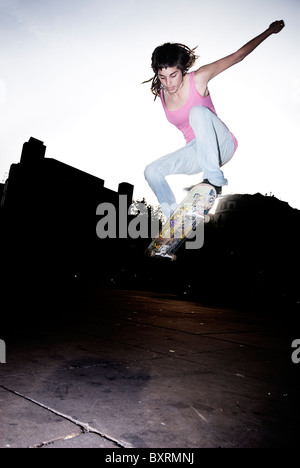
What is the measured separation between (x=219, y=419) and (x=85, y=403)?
2.75ft

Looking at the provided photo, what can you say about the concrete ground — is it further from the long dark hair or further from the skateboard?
the long dark hair

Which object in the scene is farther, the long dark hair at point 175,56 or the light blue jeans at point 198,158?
the long dark hair at point 175,56

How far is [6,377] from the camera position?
2250 millimetres

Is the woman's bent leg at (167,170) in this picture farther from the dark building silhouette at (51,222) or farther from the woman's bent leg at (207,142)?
the dark building silhouette at (51,222)

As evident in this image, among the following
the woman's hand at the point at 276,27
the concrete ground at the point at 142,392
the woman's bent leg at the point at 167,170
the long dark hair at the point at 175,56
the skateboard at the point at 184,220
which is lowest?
the concrete ground at the point at 142,392

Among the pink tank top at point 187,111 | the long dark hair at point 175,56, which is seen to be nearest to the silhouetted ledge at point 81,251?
the pink tank top at point 187,111

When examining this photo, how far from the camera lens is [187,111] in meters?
3.21

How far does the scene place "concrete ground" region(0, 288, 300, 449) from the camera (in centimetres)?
160

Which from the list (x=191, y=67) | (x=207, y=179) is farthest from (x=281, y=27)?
(x=207, y=179)

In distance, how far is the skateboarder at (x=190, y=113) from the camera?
2.99 metres

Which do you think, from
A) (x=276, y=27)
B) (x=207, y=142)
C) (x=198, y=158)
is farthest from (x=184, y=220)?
(x=276, y=27)

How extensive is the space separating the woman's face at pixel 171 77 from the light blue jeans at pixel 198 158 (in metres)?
0.38

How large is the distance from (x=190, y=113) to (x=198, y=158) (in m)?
0.44

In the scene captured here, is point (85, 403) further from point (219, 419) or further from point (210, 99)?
point (210, 99)
